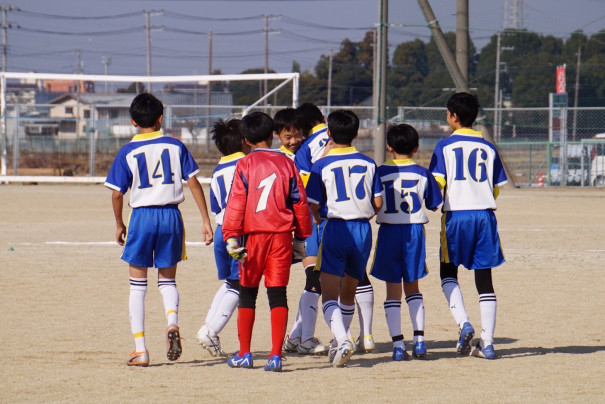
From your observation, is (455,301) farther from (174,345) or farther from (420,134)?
(420,134)

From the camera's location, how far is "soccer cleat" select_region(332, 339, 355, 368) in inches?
215

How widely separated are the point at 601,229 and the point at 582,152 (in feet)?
47.4

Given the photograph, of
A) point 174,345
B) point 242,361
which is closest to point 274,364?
point 242,361

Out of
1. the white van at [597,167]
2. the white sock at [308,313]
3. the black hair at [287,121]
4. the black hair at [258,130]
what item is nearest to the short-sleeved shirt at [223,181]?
the black hair at [287,121]

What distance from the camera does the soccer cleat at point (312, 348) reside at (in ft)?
20.4

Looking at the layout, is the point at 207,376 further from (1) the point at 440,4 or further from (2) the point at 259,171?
(1) the point at 440,4

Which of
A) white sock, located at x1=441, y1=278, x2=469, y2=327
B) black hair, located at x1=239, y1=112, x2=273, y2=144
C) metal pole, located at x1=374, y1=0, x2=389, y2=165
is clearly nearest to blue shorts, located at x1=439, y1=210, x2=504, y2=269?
white sock, located at x1=441, y1=278, x2=469, y2=327

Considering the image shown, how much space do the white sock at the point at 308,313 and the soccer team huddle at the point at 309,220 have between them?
1 cm

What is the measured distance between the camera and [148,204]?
5.66m

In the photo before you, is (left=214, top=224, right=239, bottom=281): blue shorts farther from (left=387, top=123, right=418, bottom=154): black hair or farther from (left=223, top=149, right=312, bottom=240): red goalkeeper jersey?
(left=387, top=123, right=418, bottom=154): black hair

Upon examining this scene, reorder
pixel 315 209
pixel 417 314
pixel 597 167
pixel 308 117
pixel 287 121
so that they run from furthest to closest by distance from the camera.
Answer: pixel 597 167 → pixel 308 117 → pixel 287 121 → pixel 417 314 → pixel 315 209

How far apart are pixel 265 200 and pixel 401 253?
109 centimetres

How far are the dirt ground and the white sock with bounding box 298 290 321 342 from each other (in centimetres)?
21

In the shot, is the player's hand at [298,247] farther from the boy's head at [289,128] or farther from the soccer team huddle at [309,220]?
the boy's head at [289,128]
